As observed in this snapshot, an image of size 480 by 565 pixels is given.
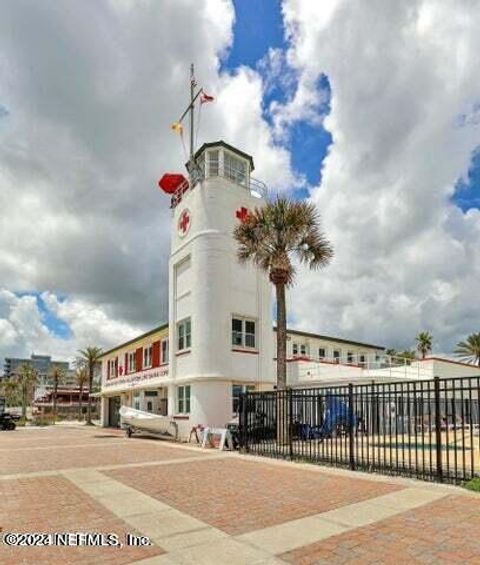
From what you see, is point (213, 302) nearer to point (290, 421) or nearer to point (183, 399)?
point (183, 399)

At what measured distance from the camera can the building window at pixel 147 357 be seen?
33.7 meters

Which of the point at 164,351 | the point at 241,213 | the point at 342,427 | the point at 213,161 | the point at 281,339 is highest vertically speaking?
the point at 213,161

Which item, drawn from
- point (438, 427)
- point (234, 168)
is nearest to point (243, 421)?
point (438, 427)

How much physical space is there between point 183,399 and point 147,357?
9169 mm

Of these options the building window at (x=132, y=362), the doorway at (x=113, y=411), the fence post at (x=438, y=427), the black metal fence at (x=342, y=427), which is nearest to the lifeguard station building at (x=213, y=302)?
the black metal fence at (x=342, y=427)

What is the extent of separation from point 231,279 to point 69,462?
11.8 metres

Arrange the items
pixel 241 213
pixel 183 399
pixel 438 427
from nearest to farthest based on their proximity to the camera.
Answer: pixel 438 427
pixel 183 399
pixel 241 213

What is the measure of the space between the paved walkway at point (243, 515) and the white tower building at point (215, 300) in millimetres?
10545

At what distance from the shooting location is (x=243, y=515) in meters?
7.82

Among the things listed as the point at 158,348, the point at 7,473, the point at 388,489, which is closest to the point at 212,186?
the point at 158,348

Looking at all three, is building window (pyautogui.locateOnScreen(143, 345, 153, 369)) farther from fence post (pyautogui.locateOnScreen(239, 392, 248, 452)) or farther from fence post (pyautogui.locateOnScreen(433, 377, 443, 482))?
fence post (pyautogui.locateOnScreen(433, 377, 443, 482))

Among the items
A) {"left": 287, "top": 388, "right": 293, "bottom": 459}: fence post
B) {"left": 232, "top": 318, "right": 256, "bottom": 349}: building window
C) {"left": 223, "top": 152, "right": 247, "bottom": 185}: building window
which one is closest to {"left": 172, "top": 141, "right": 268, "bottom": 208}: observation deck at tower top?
{"left": 223, "top": 152, "right": 247, "bottom": 185}: building window

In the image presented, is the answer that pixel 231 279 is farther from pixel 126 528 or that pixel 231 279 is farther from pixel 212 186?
pixel 126 528

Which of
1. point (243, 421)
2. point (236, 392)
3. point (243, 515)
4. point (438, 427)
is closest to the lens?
point (243, 515)
